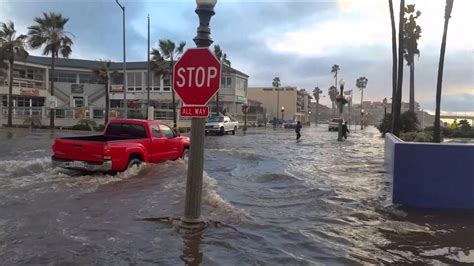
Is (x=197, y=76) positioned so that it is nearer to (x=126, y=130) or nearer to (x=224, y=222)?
(x=224, y=222)

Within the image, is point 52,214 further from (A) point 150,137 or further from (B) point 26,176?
(A) point 150,137

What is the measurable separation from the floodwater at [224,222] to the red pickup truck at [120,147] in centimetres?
38

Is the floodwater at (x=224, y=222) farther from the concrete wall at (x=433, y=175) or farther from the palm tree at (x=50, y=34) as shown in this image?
the palm tree at (x=50, y=34)

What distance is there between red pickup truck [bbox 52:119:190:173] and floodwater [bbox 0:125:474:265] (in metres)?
0.38

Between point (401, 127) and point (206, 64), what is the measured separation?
37.1 m

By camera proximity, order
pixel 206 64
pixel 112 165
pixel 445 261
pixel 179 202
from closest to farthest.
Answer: pixel 445 261
pixel 206 64
pixel 179 202
pixel 112 165

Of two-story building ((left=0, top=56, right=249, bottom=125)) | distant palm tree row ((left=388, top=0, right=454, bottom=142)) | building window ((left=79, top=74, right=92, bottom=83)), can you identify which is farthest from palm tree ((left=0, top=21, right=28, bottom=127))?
distant palm tree row ((left=388, top=0, right=454, bottom=142))

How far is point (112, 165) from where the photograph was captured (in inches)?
489

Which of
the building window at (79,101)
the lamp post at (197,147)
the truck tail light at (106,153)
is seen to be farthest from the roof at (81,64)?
the lamp post at (197,147)

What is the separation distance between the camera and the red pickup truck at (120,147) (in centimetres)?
1238

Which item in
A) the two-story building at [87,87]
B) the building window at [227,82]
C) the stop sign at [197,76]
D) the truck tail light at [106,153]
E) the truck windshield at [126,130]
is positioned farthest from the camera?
the building window at [227,82]

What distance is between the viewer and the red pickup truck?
12.4m

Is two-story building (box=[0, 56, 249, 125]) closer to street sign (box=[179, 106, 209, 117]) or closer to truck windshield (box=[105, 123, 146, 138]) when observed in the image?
truck windshield (box=[105, 123, 146, 138])

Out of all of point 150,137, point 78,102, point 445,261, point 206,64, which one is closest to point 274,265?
point 445,261
